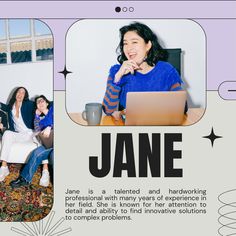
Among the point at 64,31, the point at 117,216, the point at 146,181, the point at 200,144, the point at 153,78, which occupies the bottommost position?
the point at 117,216

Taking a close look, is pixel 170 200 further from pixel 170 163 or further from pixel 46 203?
pixel 46 203

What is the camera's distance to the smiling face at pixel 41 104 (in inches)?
77.4

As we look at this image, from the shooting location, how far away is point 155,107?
1919 mm

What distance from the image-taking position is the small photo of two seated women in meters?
1.97

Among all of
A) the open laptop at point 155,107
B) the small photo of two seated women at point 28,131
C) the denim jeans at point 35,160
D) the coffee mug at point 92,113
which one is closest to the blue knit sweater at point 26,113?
the small photo of two seated women at point 28,131

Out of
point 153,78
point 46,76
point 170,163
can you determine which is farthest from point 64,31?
point 170,163

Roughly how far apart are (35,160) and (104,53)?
502 millimetres

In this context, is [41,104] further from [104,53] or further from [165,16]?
[165,16]

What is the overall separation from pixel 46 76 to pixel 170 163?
594 millimetres

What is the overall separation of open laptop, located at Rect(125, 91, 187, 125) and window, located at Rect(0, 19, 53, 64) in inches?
14.6

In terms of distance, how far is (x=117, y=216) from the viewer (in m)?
2.00

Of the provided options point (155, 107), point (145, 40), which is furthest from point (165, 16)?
point (155, 107)

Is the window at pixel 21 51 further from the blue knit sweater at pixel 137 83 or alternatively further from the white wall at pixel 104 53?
the blue knit sweater at pixel 137 83

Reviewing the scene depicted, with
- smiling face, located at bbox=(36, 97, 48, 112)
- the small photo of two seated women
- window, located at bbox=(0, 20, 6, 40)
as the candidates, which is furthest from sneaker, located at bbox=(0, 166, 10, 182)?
window, located at bbox=(0, 20, 6, 40)
